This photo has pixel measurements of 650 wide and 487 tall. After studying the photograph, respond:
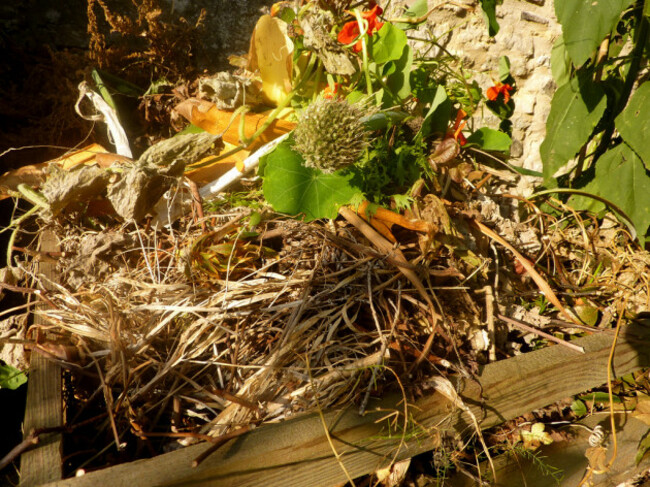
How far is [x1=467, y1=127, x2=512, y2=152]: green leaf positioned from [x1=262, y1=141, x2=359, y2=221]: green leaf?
1.59 ft

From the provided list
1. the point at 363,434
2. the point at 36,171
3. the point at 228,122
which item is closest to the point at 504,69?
the point at 228,122

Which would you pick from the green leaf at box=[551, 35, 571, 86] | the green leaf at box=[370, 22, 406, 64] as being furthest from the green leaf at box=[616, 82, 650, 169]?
the green leaf at box=[370, 22, 406, 64]

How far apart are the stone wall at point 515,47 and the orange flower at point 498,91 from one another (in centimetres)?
9

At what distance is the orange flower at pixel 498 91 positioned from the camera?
1.25m

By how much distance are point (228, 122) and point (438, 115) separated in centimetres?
55

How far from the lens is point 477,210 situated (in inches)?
42.6

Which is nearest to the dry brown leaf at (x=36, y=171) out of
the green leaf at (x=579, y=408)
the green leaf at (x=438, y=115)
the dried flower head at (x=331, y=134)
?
the dried flower head at (x=331, y=134)

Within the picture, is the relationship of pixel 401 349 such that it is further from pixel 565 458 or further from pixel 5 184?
pixel 5 184

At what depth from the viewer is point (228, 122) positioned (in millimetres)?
1093

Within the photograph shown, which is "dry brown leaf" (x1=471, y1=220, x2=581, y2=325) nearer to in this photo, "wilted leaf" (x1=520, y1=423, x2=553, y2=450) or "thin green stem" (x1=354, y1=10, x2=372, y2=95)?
"wilted leaf" (x1=520, y1=423, x2=553, y2=450)

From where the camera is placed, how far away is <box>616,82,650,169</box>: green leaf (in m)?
0.94

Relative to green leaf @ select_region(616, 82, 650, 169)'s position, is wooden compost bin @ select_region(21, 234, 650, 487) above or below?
below

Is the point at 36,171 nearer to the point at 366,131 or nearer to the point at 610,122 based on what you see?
the point at 366,131

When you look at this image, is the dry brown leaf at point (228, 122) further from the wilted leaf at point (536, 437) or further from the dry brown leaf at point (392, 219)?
the wilted leaf at point (536, 437)
